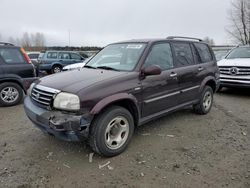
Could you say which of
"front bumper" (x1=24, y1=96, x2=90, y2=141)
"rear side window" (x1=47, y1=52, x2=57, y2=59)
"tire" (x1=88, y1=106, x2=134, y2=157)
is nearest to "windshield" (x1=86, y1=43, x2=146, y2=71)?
"tire" (x1=88, y1=106, x2=134, y2=157)

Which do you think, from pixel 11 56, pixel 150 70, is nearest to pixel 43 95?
pixel 150 70

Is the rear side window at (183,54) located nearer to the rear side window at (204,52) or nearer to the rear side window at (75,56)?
the rear side window at (204,52)

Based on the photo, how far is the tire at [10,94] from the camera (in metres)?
6.41

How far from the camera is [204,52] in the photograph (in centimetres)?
570

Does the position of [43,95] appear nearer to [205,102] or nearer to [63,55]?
[205,102]

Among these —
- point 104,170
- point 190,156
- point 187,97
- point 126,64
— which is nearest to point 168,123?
point 187,97

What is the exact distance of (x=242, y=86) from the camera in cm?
763

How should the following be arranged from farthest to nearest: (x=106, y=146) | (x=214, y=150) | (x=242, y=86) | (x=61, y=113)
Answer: (x=242, y=86)
(x=214, y=150)
(x=106, y=146)
(x=61, y=113)

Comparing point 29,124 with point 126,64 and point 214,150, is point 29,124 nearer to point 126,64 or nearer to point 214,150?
point 126,64

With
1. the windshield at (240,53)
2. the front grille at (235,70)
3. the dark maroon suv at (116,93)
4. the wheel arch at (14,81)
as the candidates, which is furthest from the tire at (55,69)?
the dark maroon suv at (116,93)

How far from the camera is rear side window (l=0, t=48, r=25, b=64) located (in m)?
6.43

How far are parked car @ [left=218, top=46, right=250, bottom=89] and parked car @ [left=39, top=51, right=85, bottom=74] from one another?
10802mm

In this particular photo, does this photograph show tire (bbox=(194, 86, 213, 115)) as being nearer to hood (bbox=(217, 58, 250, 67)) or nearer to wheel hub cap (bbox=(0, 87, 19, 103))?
hood (bbox=(217, 58, 250, 67))

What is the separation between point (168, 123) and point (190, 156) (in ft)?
→ 4.79
